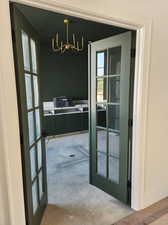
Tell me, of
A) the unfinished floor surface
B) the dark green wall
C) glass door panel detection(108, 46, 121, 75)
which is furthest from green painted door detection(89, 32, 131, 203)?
the dark green wall

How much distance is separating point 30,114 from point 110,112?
111 cm

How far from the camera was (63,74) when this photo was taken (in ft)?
20.7

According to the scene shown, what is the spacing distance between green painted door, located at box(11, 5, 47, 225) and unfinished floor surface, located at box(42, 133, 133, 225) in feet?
0.81

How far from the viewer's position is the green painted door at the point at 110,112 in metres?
2.18

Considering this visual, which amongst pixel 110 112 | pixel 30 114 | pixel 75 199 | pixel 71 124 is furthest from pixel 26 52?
pixel 71 124

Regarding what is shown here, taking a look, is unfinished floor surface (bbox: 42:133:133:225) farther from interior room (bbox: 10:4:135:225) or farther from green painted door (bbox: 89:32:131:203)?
green painted door (bbox: 89:32:131:203)

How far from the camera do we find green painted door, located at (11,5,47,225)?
4.77 ft

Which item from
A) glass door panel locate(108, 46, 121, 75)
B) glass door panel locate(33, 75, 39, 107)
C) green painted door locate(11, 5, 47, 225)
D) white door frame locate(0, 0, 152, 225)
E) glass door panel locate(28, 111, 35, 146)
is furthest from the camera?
glass door panel locate(108, 46, 121, 75)

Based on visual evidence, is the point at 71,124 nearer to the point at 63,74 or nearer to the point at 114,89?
the point at 63,74

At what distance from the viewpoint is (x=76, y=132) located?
6.02 metres

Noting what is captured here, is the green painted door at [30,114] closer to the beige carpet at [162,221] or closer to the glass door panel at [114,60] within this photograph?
the glass door panel at [114,60]

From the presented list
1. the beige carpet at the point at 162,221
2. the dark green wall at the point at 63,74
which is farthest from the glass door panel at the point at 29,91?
the dark green wall at the point at 63,74

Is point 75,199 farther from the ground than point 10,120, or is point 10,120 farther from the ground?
point 10,120

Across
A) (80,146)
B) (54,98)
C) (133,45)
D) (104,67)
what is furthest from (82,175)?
(54,98)
